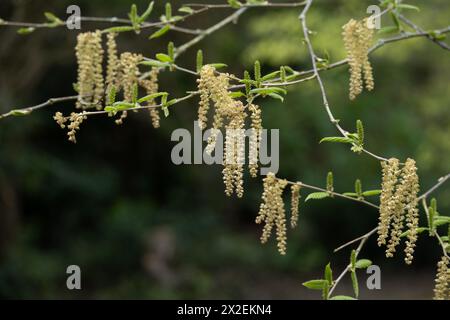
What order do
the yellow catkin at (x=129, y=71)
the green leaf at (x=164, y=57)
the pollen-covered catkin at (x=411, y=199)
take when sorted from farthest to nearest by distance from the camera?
the yellow catkin at (x=129, y=71)
the green leaf at (x=164, y=57)
the pollen-covered catkin at (x=411, y=199)

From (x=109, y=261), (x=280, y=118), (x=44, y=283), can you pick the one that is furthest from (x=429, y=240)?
(x=44, y=283)

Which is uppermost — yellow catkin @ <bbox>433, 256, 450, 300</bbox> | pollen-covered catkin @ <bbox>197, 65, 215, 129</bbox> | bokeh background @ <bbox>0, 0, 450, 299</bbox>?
bokeh background @ <bbox>0, 0, 450, 299</bbox>

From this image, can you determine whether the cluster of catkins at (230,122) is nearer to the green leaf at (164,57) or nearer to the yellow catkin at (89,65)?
the green leaf at (164,57)

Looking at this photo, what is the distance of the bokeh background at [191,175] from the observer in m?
8.91

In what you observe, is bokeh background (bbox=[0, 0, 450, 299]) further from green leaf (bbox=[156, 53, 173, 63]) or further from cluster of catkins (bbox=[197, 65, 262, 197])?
cluster of catkins (bbox=[197, 65, 262, 197])

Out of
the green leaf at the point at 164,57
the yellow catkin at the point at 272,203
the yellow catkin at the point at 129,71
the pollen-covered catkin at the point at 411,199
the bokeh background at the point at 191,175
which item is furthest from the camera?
the bokeh background at the point at 191,175

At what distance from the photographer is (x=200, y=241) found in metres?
10.4

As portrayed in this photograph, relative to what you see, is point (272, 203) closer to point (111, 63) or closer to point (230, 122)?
point (230, 122)

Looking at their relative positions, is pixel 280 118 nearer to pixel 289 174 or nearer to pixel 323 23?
pixel 289 174

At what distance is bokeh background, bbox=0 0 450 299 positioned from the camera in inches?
351

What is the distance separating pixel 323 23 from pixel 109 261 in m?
4.52

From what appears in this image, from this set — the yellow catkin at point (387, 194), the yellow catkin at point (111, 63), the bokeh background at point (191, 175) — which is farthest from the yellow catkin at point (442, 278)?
the bokeh background at point (191, 175)

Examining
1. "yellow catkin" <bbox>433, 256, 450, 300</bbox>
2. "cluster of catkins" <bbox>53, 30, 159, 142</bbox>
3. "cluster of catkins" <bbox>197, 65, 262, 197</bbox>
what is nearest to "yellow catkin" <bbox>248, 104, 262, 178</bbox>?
"cluster of catkins" <bbox>197, 65, 262, 197</bbox>

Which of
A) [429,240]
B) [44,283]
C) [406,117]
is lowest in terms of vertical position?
[44,283]
